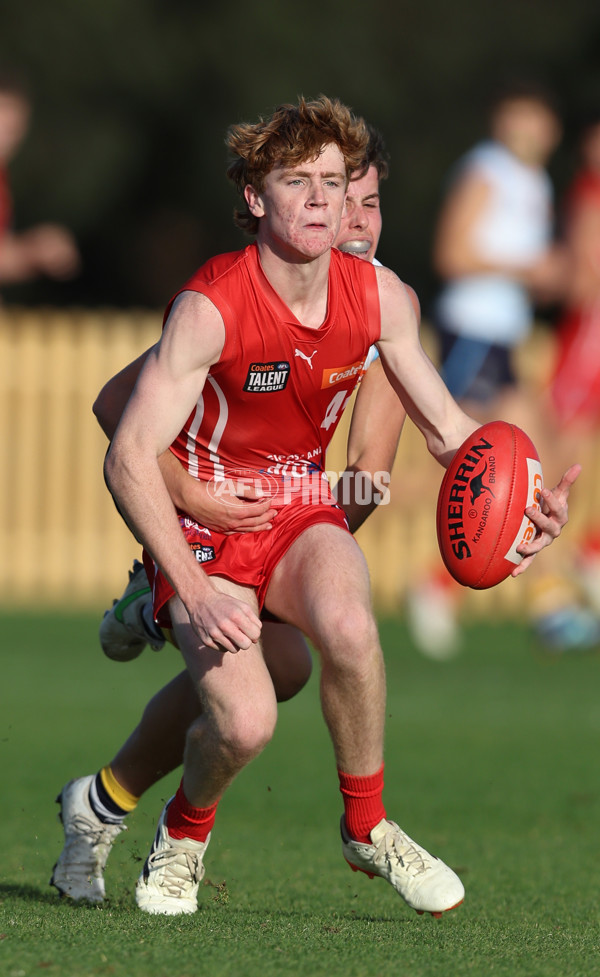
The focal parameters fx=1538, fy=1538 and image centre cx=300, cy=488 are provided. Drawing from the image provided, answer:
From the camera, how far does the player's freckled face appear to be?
4.27 metres

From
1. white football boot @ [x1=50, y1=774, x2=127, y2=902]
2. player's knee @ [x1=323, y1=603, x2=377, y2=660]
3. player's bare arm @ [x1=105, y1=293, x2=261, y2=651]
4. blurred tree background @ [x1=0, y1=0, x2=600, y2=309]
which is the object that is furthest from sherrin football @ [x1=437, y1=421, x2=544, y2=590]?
blurred tree background @ [x1=0, y1=0, x2=600, y2=309]

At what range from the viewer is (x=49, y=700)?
8.39 metres

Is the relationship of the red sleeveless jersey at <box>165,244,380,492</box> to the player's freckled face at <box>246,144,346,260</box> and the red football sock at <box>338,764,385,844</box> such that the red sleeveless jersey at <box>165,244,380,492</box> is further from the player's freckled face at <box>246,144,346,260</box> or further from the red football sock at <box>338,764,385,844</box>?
the red football sock at <box>338,764,385,844</box>

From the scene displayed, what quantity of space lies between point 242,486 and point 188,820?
97cm

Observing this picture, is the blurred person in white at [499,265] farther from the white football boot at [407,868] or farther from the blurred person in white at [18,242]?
the white football boot at [407,868]

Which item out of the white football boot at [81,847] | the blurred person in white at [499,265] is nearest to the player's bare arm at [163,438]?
the white football boot at [81,847]

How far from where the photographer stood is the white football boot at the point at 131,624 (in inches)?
190

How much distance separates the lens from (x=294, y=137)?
4.29 meters

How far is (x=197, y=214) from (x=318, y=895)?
672 inches

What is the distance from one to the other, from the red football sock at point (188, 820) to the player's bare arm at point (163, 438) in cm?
65

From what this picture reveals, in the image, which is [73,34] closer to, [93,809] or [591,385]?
[591,385]

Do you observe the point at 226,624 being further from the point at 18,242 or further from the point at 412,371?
the point at 18,242

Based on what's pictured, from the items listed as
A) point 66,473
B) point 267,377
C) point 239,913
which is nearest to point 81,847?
point 239,913

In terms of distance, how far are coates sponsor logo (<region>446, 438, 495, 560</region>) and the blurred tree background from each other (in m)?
15.2
